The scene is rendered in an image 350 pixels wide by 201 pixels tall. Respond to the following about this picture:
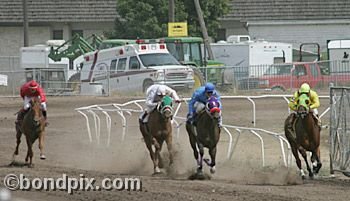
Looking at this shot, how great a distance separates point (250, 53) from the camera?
166ft

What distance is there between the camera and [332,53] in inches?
1962

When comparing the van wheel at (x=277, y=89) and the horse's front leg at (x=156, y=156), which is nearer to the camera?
the horse's front leg at (x=156, y=156)

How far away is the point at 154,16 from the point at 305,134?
4036 centimetres

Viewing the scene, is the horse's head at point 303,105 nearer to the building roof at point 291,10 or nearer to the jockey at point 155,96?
the jockey at point 155,96

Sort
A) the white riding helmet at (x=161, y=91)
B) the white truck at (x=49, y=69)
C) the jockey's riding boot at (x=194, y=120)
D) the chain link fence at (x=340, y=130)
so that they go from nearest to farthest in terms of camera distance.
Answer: the chain link fence at (x=340, y=130)
the jockey's riding boot at (x=194, y=120)
the white riding helmet at (x=161, y=91)
the white truck at (x=49, y=69)

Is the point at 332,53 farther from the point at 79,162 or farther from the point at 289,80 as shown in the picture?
the point at 79,162

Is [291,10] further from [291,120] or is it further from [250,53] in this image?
[291,120]

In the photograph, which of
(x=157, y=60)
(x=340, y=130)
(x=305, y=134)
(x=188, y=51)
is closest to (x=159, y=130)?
(x=305, y=134)

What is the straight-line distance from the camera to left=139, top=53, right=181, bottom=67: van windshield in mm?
43031

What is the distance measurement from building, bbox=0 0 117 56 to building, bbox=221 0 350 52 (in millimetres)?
8355

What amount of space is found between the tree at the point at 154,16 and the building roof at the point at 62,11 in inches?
277

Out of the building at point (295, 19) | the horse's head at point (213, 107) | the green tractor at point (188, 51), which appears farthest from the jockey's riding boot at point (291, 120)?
the building at point (295, 19)

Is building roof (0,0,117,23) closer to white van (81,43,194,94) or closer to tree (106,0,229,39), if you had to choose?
tree (106,0,229,39)

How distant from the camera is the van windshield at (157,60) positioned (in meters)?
43.0
